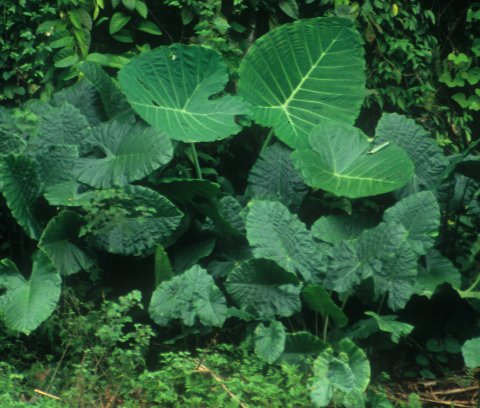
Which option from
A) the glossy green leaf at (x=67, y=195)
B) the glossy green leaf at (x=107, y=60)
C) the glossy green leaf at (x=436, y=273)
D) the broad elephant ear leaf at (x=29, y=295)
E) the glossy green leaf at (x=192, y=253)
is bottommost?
the glossy green leaf at (x=436, y=273)

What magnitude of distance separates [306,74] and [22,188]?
1.73m

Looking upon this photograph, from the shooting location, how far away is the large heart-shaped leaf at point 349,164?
4.17m

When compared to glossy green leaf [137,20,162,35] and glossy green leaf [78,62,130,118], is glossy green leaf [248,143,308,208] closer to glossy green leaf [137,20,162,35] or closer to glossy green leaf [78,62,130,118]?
glossy green leaf [78,62,130,118]

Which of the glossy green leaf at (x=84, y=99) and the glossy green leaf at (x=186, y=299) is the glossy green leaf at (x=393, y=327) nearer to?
the glossy green leaf at (x=186, y=299)

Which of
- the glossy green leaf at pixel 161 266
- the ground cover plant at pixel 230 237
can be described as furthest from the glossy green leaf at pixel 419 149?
the glossy green leaf at pixel 161 266

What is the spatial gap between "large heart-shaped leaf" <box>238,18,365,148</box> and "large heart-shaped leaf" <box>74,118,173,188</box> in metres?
0.74

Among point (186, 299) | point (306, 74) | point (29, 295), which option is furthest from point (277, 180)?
point (29, 295)

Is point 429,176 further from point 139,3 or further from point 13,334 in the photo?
point 13,334

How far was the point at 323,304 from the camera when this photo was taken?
381cm

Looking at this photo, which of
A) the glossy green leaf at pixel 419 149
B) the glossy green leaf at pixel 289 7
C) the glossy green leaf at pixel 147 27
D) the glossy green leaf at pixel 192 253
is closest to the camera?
the glossy green leaf at pixel 192 253

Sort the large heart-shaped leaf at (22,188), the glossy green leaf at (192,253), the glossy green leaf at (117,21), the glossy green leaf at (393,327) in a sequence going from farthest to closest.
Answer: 1. the glossy green leaf at (117,21)
2. the glossy green leaf at (192,253)
3. the large heart-shaped leaf at (22,188)
4. the glossy green leaf at (393,327)

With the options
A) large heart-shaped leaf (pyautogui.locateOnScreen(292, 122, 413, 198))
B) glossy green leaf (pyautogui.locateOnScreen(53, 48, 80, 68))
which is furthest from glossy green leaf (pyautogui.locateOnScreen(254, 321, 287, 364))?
glossy green leaf (pyautogui.locateOnScreen(53, 48, 80, 68))

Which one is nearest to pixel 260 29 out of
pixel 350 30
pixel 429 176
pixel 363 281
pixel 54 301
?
pixel 350 30

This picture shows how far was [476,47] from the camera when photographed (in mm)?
5742
